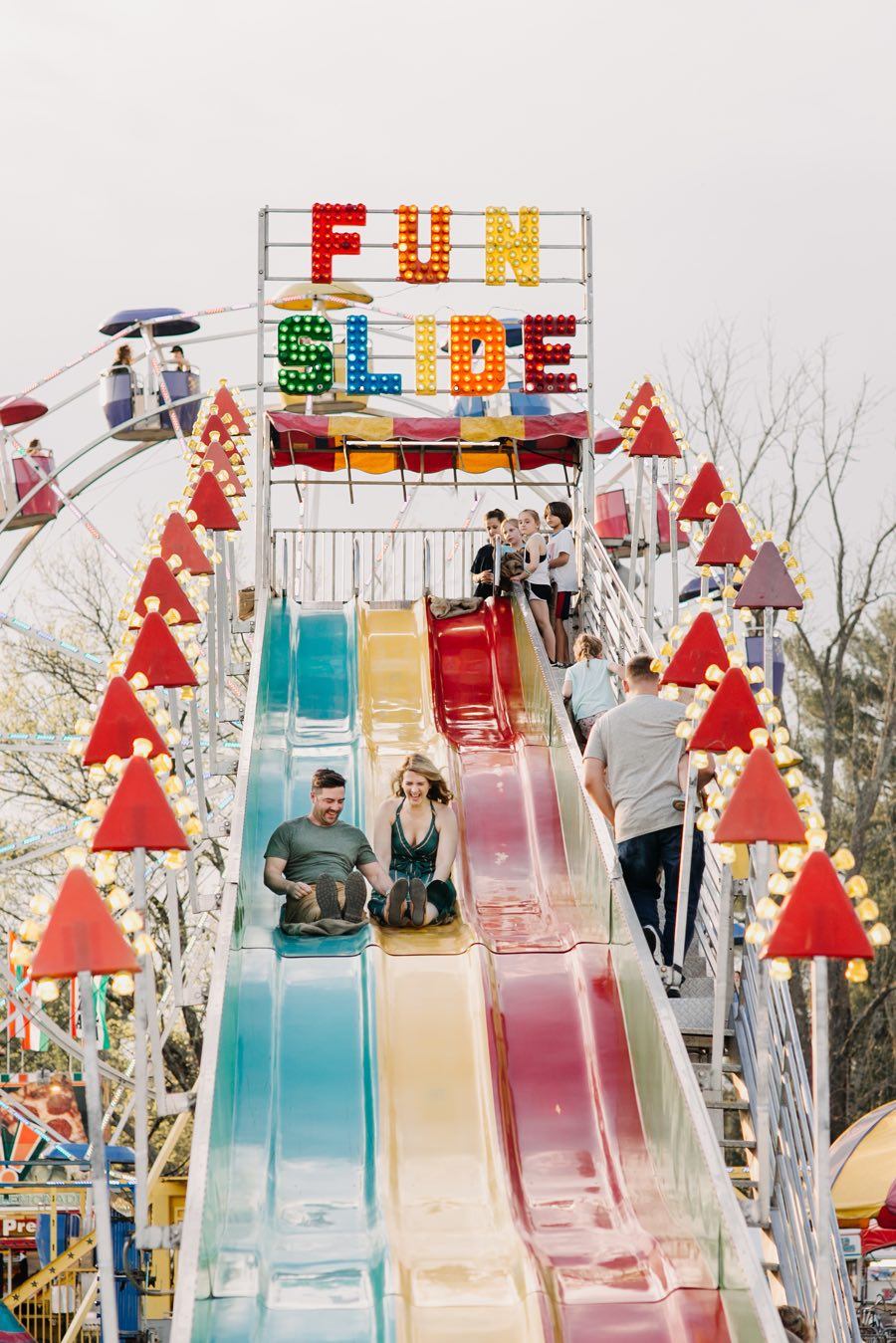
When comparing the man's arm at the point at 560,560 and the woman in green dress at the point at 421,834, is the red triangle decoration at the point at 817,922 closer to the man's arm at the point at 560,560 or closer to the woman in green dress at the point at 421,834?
the woman in green dress at the point at 421,834

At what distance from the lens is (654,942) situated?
27.7 feet

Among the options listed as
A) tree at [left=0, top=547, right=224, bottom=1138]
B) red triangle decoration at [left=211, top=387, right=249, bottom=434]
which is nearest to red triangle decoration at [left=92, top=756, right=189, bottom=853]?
red triangle decoration at [left=211, top=387, right=249, bottom=434]

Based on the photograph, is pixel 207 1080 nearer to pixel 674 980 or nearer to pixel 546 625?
pixel 674 980

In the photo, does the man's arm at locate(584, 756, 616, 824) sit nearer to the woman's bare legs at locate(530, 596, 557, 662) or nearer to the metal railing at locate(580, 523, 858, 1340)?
the metal railing at locate(580, 523, 858, 1340)

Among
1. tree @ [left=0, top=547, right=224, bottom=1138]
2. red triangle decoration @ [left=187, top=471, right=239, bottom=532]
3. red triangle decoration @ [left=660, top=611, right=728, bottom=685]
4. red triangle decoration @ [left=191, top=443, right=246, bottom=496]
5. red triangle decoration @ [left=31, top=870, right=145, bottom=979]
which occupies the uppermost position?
red triangle decoration @ [left=191, top=443, right=246, bottom=496]

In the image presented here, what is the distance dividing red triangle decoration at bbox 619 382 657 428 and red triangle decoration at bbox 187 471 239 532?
11.3 feet

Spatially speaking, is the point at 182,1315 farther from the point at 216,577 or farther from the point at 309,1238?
the point at 216,577

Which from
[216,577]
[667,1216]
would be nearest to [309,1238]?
[667,1216]

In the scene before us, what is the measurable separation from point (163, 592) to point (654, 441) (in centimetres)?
494

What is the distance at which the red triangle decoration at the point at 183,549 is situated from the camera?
33.4ft

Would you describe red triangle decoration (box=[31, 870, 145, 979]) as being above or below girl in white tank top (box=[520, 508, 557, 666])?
above

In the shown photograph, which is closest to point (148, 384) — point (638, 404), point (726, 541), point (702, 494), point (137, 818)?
point (638, 404)

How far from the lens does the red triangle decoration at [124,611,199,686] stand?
8414mm

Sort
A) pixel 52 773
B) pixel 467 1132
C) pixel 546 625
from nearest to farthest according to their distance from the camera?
pixel 467 1132 < pixel 546 625 < pixel 52 773
